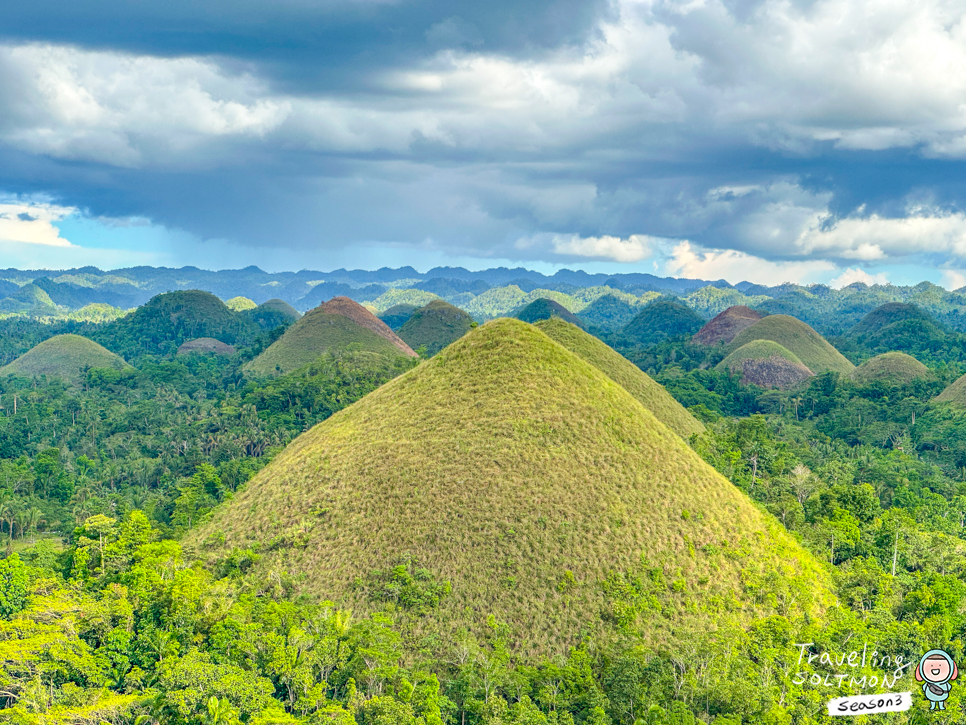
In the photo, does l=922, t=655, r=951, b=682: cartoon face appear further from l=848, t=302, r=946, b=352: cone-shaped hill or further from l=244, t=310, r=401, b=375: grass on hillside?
l=848, t=302, r=946, b=352: cone-shaped hill

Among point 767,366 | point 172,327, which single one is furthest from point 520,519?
point 172,327

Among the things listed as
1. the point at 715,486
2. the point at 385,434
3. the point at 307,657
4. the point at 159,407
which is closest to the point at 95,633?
the point at 307,657

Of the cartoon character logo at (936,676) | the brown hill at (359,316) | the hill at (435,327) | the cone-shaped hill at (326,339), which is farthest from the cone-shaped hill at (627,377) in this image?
the hill at (435,327)

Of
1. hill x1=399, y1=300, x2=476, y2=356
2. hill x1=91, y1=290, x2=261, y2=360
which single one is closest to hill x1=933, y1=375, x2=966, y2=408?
hill x1=399, y1=300, x2=476, y2=356

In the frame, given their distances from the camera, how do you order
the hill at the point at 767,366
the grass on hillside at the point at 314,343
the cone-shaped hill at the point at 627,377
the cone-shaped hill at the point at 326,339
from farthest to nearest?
the cone-shaped hill at the point at 326,339, the grass on hillside at the point at 314,343, the hill at the point at 767,366, the cone-shaped hill at the point at 627,377

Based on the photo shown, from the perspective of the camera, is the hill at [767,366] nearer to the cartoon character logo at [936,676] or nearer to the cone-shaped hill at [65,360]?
the cartoon character logo at [936,676]

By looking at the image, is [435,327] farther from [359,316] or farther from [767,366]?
[767,366]

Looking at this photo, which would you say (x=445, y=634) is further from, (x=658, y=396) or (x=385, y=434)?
(x=658, y=396)
